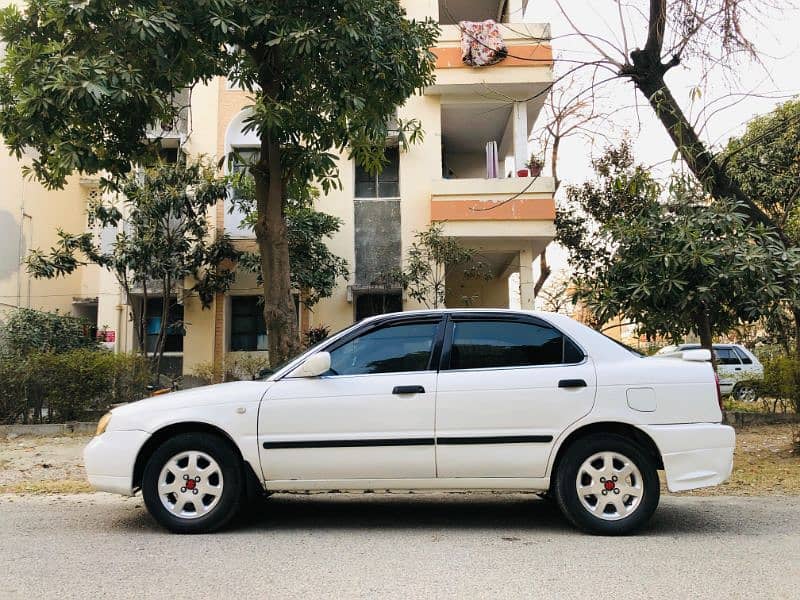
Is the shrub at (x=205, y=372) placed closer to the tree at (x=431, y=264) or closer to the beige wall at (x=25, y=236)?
the tree at (x=431, y=264)

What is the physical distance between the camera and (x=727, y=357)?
18.5 metres

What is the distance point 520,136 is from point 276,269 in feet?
29.0

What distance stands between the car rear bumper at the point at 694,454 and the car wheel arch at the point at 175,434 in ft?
10.0

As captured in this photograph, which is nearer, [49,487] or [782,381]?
[49,487]

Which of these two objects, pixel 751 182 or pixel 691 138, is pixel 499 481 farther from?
pixel 751 182

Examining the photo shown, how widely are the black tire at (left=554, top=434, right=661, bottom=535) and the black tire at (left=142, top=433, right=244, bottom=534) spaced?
8.05 ft

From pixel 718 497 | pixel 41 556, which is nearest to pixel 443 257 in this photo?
pixel 718 497

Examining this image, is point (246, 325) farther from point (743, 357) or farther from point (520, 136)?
point (743, 357)

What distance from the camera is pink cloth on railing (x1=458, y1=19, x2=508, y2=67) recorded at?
1501cm

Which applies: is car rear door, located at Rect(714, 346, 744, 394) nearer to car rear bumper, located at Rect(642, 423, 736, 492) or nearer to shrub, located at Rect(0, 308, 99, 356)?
car rear bumper, located at Rect(642, 423, 736, 492)

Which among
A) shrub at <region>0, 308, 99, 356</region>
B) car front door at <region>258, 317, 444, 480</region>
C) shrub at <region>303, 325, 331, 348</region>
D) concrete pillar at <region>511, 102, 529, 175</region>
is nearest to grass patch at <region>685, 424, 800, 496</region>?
car front door at <region>258, 317, 444, 480</region>

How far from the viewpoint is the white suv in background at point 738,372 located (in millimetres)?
14547

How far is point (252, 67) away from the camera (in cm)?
882

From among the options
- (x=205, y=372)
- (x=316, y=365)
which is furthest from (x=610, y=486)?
(x=205, y=372)
